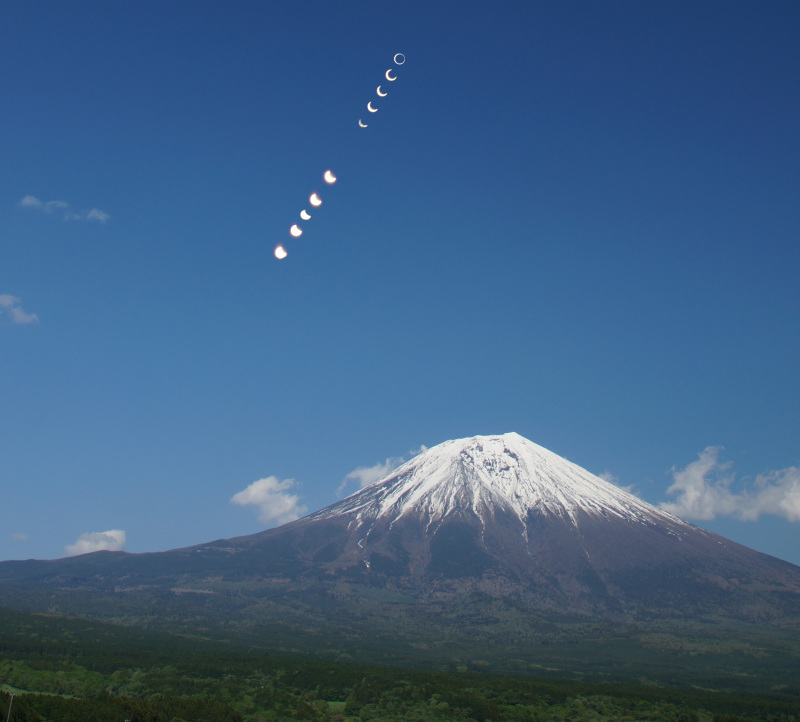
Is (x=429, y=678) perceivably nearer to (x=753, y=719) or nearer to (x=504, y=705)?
(x=504, y=705)

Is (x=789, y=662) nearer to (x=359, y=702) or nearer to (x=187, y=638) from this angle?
(x=359, y=702)

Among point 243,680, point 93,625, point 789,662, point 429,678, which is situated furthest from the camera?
point 789,662

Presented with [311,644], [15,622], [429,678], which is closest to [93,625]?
[15,622]

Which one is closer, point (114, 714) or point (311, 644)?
point (114, 714)

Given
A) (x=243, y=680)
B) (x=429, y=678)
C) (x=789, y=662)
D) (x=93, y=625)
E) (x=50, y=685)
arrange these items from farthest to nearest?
(x=789, y=662) < (x=93, y=625) < (x=429, y=678) < (x=243, y=680) < (x=50, y=685)

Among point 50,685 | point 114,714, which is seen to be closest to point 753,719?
point 114,714

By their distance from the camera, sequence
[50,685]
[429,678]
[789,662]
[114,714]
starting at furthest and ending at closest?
1. [789,662]
2. [429,678]
3. [50,685]
4. [114,714]

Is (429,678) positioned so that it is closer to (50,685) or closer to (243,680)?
(243,680)

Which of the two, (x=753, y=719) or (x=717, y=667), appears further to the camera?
(x=717, y=667)

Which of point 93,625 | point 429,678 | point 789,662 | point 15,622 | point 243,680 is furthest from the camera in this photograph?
point 789,662
